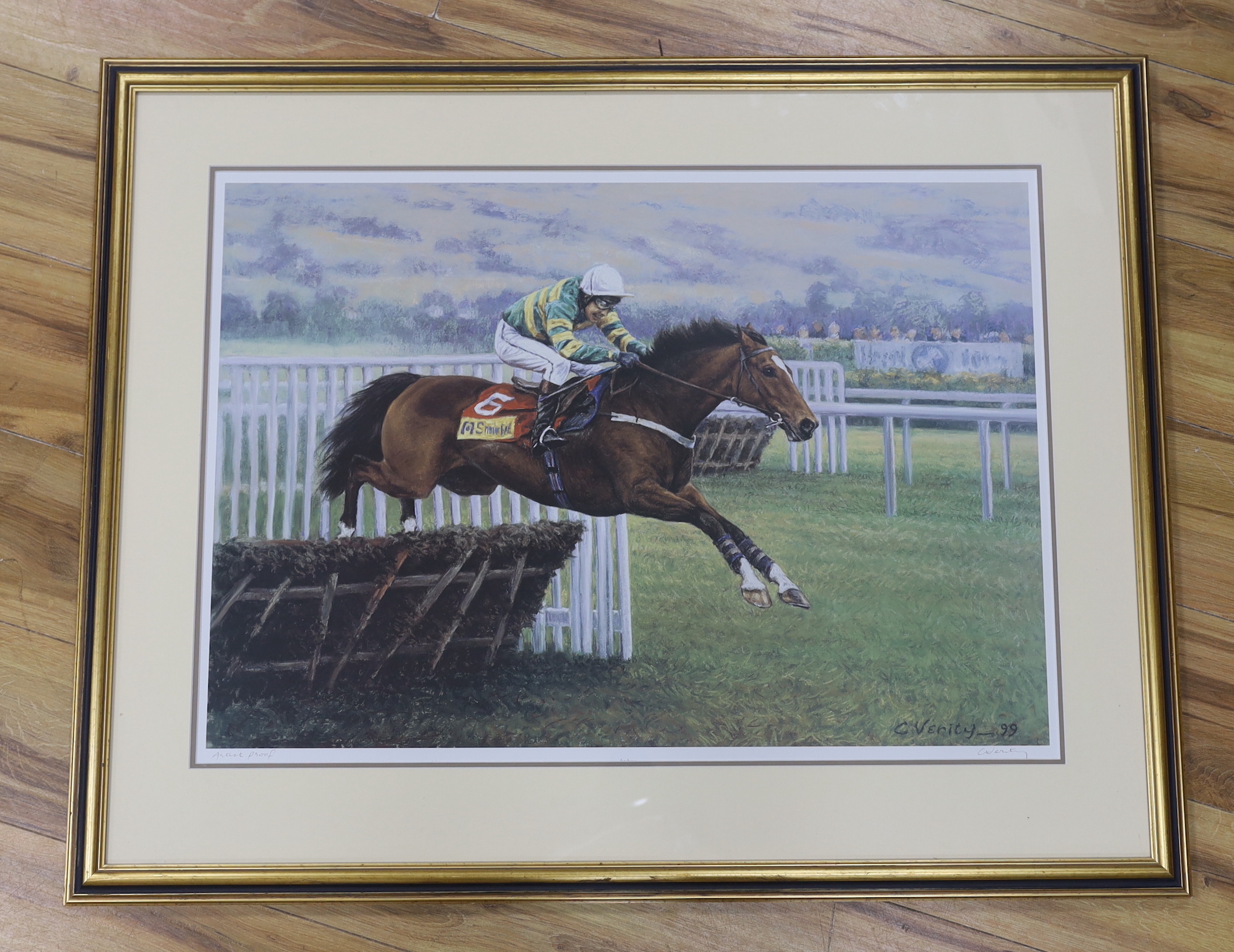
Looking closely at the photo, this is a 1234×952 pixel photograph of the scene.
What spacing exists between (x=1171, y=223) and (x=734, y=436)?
2.95 feet

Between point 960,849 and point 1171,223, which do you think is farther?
point 1171,223

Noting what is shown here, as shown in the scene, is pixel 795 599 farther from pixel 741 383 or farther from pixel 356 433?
pixel 356 433

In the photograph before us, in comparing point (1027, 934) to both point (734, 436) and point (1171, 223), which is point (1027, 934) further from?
point (1171, 223)

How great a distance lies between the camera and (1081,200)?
1.47 meters

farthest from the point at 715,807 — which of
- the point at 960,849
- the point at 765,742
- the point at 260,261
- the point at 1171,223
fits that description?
the point at 1171,223

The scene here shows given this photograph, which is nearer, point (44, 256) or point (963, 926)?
point (963, 926)

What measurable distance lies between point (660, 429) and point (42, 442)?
1.09 meters

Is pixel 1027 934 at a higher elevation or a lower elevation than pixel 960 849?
lower

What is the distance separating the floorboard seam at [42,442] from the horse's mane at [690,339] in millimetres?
1023

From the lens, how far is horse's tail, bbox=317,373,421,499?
55.9 inches

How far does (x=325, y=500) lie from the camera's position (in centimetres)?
141

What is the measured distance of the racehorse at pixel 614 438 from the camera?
1425mm

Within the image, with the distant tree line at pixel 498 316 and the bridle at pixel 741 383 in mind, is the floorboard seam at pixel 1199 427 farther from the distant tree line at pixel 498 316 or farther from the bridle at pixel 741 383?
the bridle at pixel 741 383

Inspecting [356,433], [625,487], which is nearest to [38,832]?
[356,433]
